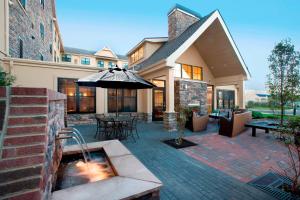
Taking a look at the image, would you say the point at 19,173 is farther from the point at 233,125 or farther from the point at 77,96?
the point at 77,96

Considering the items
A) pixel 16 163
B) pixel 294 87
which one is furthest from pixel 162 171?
pixel 294 87

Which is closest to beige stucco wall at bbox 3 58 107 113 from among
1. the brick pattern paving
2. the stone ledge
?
the brick pattern paving

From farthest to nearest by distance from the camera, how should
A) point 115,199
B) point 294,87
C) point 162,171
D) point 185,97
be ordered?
point 185,97, point 294,87, point 162,171, point 115,199

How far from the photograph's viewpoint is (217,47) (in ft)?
31.9

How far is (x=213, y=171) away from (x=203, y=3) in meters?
35.4

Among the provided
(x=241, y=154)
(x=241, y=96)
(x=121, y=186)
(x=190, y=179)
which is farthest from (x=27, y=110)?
(x=241, y=96)

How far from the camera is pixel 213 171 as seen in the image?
325cm

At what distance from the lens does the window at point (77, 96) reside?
8135mm

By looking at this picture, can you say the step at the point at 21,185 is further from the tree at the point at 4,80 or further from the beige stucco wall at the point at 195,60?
the beige stucco wall at the point at 195,60

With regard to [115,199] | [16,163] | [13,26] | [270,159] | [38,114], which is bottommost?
[270,159]

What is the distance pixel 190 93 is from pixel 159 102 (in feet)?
7.14

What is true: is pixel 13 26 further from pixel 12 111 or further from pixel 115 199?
pixel 115 199

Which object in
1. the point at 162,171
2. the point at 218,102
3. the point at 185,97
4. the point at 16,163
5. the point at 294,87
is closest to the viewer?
the point at 16,163

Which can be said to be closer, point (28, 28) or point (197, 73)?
point (28, 28)
